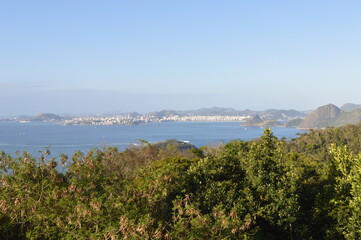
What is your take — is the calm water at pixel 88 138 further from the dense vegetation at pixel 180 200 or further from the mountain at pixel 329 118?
the dense vegetation at pixel 180 200

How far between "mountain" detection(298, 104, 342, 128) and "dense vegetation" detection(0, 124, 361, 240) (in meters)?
155

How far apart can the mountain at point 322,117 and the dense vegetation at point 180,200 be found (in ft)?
507

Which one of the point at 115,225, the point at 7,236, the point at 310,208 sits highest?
the point at 115,225

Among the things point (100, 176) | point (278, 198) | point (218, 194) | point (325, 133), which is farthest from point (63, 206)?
point (325, 133)

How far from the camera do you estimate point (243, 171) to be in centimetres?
1184

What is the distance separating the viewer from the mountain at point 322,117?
160 metres

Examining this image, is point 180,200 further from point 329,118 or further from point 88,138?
point 329,118

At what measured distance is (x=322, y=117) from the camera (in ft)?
559

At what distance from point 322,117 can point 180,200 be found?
577 ft

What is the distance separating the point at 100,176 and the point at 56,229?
8.28ft

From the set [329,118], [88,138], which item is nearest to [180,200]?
[88,138]

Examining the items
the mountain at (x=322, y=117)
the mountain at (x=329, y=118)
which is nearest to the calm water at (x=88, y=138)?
the mountain at (x=322, y=117)

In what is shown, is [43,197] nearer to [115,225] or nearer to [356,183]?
[115,225]

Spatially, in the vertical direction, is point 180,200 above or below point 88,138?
above
